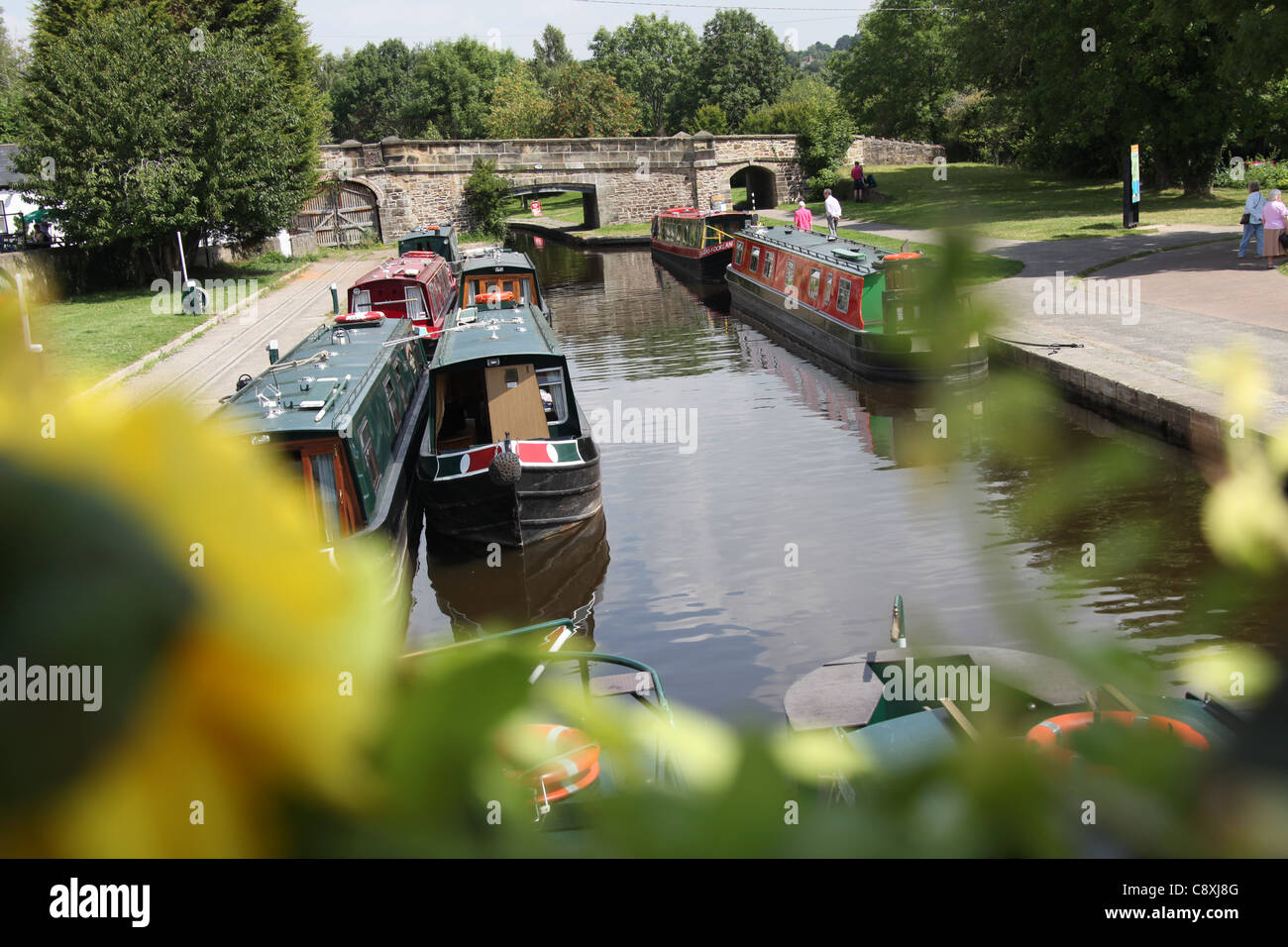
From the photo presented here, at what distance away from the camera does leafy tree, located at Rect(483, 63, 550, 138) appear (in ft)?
230

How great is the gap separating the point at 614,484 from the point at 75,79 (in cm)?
2134

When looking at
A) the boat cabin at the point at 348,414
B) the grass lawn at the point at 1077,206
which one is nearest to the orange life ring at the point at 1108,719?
the boat cabin at the point at 348,414

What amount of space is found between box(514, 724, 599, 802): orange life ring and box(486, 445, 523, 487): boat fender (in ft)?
35.4

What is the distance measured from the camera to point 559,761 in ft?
2.04

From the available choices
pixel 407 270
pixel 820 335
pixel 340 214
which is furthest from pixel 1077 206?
pixel 340 214

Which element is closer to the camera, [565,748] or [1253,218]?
[565,748]

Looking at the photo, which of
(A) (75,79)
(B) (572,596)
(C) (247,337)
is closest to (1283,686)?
(B) (572,596)

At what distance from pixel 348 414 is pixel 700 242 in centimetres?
2533

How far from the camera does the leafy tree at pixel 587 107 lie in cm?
6719

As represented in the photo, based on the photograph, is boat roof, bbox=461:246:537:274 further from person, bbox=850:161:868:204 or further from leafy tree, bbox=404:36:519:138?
leafy tree, bbox=404:36:519:138

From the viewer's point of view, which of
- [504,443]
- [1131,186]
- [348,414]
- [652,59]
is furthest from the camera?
[652,59]

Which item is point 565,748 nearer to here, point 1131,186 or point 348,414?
point 348,414

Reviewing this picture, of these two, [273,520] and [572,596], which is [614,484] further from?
[273,520]

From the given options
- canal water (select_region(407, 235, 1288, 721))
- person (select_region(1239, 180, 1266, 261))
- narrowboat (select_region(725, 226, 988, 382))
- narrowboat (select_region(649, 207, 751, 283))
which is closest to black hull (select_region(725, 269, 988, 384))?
narrowboat (select_region(725, 226, 988, 382))
